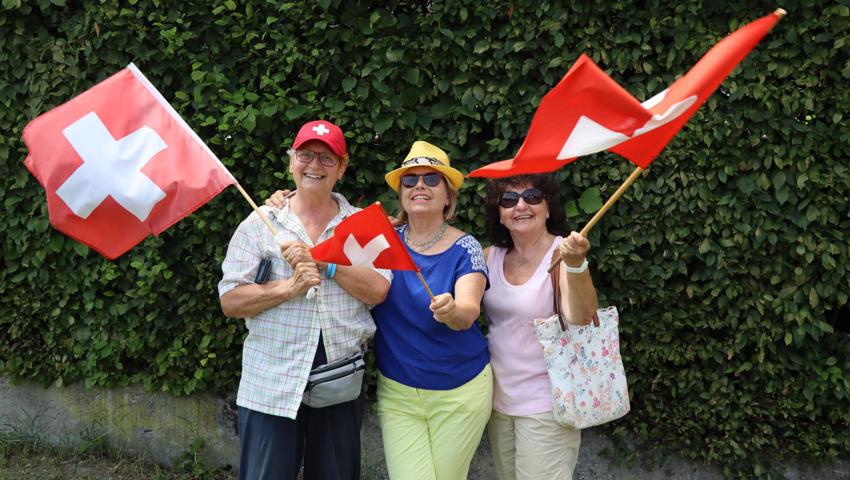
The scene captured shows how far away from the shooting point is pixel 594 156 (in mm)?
4238

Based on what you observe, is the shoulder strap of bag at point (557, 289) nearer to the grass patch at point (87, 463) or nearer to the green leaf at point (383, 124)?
the green leaf at point (383, 124)

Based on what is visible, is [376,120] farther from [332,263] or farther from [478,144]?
[332,263]

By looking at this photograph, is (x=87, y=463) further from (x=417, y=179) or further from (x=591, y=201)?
(x=591, y=201)

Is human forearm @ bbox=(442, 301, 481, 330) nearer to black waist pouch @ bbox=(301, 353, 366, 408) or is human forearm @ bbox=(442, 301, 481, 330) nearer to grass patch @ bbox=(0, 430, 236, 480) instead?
→ black waist pouch @ bbox=(301, 353, 366, 408)

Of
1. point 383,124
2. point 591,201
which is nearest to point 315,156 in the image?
point 383,124

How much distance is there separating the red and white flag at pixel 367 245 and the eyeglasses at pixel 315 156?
1.03 ft

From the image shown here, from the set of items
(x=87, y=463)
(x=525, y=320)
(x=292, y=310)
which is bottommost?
(x=87, y=463)

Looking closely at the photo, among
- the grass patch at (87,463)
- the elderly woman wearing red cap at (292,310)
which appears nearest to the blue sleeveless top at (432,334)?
the elderly woman wearing red cap at (292,310)

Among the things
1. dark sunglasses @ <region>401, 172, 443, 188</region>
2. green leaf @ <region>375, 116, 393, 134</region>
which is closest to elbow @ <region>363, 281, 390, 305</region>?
dark sunglasses @ <region>401, 172, 443, 188</region>

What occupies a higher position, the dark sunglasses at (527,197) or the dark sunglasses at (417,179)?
the dark sunglasses at (417,179)

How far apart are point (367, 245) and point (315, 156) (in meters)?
→ 0.47

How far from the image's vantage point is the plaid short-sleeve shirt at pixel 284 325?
3.32 m

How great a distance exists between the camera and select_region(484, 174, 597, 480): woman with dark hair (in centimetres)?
329

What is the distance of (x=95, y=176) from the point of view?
340cm
